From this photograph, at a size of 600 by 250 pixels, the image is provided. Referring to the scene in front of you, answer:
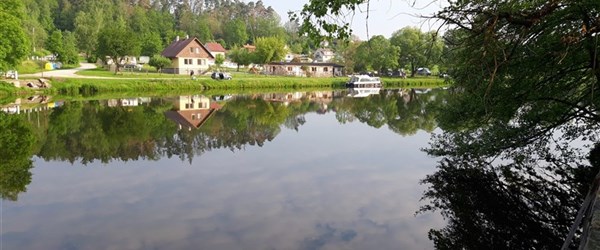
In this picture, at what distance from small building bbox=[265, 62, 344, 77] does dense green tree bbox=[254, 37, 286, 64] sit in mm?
2494

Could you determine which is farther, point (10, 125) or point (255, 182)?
point (10, 125)

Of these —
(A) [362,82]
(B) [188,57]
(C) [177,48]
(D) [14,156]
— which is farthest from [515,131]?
(C) [177,48]

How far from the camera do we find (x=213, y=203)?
10102 mm

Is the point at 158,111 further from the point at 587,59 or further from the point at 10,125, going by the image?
the point at 587,59

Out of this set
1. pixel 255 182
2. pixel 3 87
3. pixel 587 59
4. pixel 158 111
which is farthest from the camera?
pixel 3 87

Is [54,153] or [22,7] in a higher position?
[22,7]

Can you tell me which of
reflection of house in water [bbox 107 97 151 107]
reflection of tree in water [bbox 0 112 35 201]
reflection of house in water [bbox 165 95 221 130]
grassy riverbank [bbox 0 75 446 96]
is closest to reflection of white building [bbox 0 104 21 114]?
reflection of tree in water [bbox 0 112 35 201]

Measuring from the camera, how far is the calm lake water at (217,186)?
8.16 metres

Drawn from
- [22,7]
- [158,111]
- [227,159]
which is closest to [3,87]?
[22,7]

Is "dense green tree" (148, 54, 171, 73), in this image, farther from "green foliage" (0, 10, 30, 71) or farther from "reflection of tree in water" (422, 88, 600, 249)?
"reflection of tree in water" (422, 88, 600, 249)

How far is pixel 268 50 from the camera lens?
64625mm

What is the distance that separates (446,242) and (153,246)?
16.7 feet

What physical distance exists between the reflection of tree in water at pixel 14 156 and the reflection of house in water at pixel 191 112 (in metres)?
6.67

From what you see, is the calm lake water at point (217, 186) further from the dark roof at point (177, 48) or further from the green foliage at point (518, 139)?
the dark roof at point (177, 48)
